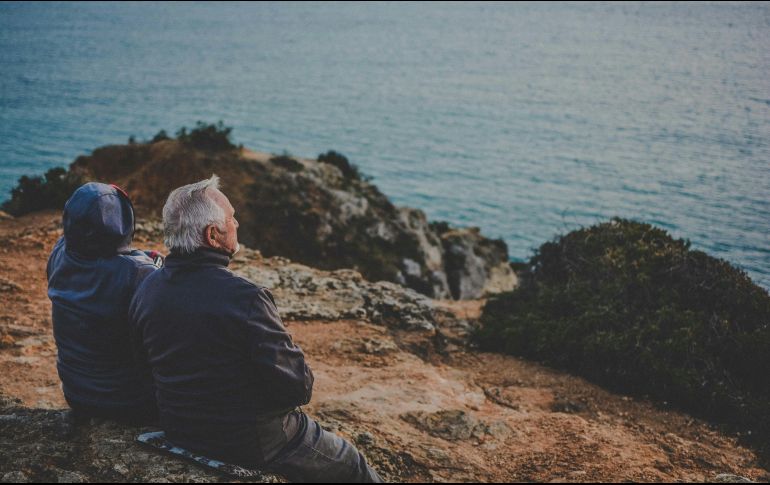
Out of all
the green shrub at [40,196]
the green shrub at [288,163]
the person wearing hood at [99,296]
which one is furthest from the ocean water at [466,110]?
the green shrub at [40,196]

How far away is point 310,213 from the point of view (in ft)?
67.3

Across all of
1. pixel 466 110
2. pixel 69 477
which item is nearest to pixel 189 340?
pixel 69 477

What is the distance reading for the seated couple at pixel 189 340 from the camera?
141 inches

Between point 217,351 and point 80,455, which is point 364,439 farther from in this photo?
point 217,351

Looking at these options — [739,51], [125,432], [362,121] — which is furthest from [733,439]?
[739,51]

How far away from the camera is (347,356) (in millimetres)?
9492

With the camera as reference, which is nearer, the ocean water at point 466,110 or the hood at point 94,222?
the hood at point 94,222

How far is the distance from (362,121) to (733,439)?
5376 centimetres

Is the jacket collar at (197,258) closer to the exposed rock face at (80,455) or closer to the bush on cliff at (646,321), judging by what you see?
the exposed rock face at (80,455)

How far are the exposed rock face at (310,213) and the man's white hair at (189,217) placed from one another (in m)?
15.4

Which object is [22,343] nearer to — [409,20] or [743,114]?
[743,114]

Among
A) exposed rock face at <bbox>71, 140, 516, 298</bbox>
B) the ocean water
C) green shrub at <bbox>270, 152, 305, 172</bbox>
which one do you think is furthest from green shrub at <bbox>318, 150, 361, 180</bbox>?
the ocean water

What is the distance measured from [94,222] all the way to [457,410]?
5.08 m

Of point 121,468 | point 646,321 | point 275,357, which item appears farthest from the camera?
point 646,321
